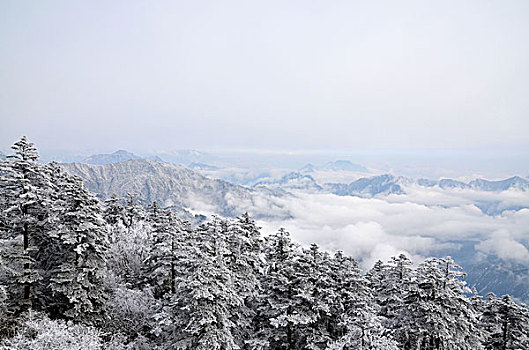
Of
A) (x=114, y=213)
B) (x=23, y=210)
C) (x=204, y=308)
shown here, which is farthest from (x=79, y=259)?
(x=114, y=213)

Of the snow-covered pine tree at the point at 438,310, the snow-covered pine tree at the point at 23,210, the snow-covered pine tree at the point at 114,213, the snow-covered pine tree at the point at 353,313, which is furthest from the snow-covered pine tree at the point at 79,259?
the snow-covered pine tree at the point at 114,213

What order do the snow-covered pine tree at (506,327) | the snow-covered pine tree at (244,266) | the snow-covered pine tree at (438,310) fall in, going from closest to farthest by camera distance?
the snow-covered pine tree at (438,310)
the snow-covered pine tree at (244,266)
the snow-covered pine tree at (506,327)

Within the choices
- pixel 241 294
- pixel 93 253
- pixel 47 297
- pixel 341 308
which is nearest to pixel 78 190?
pixel 93 253

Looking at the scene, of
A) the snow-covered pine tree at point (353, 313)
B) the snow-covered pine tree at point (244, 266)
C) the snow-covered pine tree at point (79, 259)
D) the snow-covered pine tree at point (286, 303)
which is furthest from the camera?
the snow-covered pine tree at point (244, 266)

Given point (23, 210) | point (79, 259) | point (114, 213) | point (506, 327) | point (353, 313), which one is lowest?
point (506, 327)

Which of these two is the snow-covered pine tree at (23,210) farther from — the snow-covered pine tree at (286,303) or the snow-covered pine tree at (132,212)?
the snow-covered pine tree at (132,212)

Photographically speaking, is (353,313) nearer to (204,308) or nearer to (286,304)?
(286,304)

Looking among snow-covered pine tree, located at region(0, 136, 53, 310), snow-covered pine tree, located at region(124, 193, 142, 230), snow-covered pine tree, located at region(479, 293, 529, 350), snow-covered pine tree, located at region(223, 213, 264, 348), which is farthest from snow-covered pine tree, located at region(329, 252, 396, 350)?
snow-covered pine tree, located at region(124, 193, 142, 230)

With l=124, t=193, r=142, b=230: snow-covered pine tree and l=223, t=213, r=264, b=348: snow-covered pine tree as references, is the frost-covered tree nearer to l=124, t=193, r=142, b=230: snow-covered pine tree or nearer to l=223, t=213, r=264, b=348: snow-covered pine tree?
l=223, t=213, r=264, b=348: snow-covered pine tree

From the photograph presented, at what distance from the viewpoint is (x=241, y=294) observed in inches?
744

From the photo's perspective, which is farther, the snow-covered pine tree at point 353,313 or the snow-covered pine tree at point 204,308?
the snow-covered pine tree at point 204,308

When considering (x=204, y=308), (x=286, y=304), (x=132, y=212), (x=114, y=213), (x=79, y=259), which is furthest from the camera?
(x=132, y=212)

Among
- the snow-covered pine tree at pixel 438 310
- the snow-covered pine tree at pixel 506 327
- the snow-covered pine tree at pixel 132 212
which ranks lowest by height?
the snow-covered pine tree at pixel 506 327

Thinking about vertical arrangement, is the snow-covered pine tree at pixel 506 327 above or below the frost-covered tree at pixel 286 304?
below
